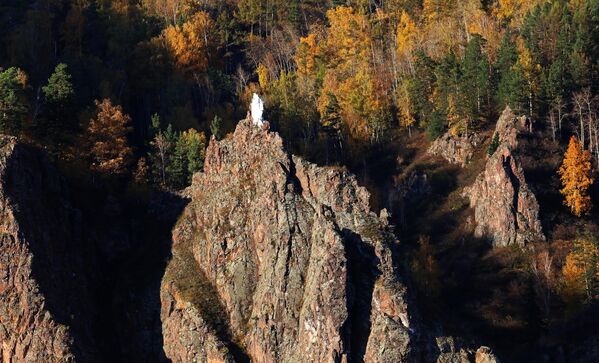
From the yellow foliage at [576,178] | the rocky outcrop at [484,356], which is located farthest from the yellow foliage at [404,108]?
the rocky outcrop at [484,356]

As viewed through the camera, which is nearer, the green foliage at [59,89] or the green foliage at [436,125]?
the green foliage at [59,89]

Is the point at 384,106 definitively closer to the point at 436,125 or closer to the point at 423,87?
the point at 423,87

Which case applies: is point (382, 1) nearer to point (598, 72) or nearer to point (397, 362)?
point (598, 72)

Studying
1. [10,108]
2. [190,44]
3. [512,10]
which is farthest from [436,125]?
[10,108]

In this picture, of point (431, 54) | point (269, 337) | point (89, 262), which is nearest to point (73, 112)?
point (89, 262)

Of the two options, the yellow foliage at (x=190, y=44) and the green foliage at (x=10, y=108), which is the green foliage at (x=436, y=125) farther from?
the green foliage at (x=10, y=108)

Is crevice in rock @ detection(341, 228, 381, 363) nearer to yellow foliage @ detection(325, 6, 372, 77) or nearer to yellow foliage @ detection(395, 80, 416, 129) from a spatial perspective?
yellow foliage @ detection(395, 80, 416, 129)
